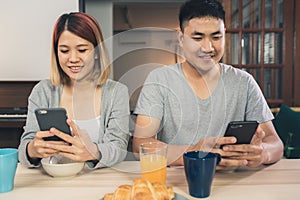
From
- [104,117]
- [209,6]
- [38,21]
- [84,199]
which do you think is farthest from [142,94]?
[38,21]

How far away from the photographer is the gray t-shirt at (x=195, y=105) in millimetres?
1366

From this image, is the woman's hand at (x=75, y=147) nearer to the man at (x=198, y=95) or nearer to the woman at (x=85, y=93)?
the woman at (x=85, y=93)

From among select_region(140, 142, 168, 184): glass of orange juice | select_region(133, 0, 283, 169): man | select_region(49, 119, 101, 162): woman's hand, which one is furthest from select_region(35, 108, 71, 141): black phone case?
select_region(133, 0, 283, 169): man

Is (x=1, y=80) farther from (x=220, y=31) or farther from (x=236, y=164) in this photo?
(x=236, y=164)

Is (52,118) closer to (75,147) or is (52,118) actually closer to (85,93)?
(75,147)

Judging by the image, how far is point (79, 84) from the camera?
4.53 feet

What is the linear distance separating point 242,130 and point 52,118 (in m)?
0.55

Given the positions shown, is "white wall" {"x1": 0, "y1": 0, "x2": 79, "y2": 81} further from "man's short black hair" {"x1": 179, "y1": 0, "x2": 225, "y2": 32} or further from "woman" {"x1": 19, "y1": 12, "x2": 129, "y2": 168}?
"man's short black hair" {"x1": 179, "y1": 0, "x2": 225, "y2": 32}

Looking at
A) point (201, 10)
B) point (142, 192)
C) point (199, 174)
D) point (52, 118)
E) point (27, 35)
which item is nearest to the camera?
point (142, 192)

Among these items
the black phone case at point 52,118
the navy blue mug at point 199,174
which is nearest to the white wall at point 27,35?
the black phone case at point 52,118

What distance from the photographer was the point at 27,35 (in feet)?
9.84

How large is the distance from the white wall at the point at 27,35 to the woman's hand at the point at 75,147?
2136 millimetres

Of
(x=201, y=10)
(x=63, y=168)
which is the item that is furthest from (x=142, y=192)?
(x=201, y=10)

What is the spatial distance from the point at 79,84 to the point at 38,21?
6.17ft
